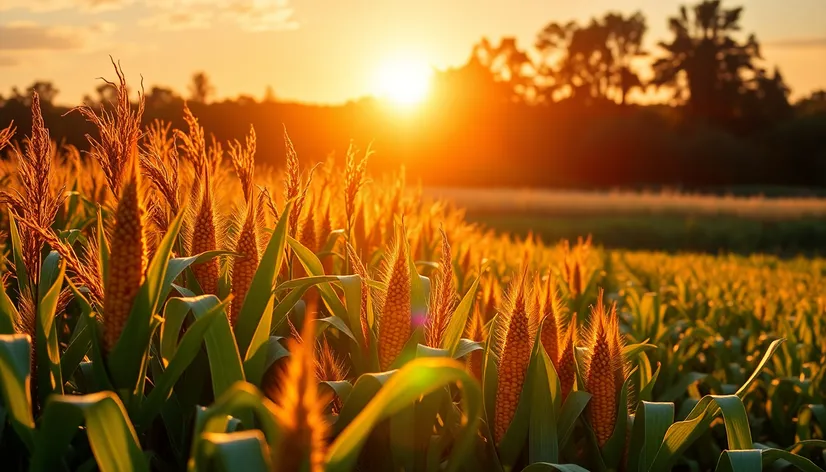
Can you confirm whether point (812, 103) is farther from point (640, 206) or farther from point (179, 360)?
point (179, 360)

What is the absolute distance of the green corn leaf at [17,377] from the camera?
1127mm

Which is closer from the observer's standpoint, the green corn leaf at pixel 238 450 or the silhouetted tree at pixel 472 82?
the green corn leaf at pixel 238 450

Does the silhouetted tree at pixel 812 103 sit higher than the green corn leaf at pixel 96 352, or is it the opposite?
the silhouetted tree at pixel 812 103

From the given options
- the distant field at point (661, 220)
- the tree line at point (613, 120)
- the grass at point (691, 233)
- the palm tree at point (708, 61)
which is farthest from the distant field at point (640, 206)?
the palm tree at point (708, 61)

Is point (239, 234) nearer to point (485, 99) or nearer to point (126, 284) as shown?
point (126, 284)

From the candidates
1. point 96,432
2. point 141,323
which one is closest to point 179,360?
point 141,323

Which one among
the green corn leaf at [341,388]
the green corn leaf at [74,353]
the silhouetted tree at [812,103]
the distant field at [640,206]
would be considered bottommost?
the distant field at [640,206]

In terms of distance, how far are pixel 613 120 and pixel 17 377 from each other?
1954 inches

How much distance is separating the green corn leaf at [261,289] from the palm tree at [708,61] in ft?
182

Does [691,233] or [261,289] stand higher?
[261,289]

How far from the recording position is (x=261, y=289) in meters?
1.44

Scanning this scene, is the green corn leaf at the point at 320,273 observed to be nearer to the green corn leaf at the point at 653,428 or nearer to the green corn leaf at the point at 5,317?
the green corn leaf at the point at 5,317

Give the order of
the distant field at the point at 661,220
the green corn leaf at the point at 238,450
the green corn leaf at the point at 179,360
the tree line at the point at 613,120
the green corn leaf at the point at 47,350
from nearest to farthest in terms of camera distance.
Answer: the green corn leaf at the point at 238,450
the green corn leaf at the point at 179,360
the green corn leaf at the point at 47,350
the distant field at the point at 661,220
the tree line at the point at 613,120

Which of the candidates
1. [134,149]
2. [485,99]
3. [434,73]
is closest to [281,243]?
[134,149]
